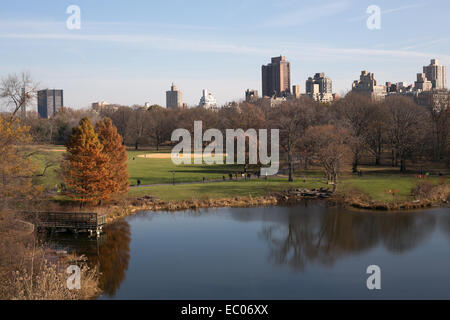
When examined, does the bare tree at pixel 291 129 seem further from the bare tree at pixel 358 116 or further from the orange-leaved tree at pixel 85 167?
the orange-leaved tree at pixel 85 167

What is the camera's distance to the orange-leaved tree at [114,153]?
3534 cm

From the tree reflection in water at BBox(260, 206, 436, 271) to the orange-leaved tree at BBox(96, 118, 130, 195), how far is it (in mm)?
12124

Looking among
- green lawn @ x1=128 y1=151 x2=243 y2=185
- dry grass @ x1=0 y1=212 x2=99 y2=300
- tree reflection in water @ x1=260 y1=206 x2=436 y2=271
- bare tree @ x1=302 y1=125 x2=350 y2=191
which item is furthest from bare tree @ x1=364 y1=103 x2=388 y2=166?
dry grass @ x1=0 y1=212 x2=99 y2=300

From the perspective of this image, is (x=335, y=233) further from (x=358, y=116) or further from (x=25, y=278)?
(x=358, y=116)

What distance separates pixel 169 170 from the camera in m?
58.1

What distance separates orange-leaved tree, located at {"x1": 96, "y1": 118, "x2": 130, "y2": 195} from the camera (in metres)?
35.3

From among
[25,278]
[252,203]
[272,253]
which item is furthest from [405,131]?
[25,278]

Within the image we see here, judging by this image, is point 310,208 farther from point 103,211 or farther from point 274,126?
point 274,126

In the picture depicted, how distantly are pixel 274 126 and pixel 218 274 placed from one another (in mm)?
35813

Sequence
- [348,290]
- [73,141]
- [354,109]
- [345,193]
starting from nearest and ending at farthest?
[348,290] → [73,141] → [345,193] → [354,109]

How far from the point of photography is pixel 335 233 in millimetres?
29625

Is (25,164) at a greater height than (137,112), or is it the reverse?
(137,112)

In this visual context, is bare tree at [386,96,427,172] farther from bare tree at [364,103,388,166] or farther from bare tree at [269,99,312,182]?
bare tree at [269,99,312,182]
